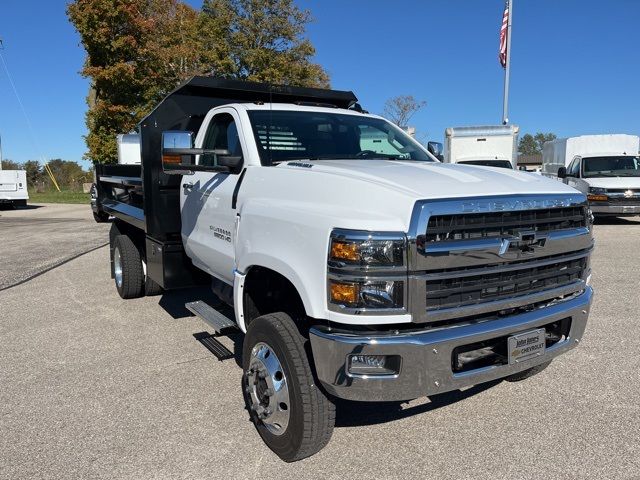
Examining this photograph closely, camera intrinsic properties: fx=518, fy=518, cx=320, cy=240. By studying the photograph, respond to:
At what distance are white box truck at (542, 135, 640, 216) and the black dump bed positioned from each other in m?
10.5

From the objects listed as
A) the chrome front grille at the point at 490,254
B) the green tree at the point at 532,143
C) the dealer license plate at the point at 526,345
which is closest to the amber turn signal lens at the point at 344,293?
the chrome front grille at the point at 490,254

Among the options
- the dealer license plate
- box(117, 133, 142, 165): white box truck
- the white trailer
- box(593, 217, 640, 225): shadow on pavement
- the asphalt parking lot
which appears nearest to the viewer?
the dealer license plate

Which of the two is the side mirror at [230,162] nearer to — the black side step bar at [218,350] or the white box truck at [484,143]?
the black side step bar at [218,350]

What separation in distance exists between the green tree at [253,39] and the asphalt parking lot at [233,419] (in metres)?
20.3

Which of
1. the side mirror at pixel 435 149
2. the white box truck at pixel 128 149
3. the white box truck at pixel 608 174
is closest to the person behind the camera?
the side mirror at pixel 435 149

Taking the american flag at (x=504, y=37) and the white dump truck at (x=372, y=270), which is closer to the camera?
the white dump truck at (x=372, y=270)

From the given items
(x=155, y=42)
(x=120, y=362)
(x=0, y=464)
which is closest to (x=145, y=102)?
(x=155, y=42)

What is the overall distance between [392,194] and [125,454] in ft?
7.28

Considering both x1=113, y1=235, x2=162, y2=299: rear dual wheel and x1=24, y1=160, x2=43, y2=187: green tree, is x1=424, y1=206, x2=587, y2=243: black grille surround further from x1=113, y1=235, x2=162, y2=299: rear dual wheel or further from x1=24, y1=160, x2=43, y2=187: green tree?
x1=24, y1=160, x2=43, y2=187: green tree

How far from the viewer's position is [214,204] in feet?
13.5

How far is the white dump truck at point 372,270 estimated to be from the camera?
2.51m

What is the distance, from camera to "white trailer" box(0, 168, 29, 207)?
23.5 meters

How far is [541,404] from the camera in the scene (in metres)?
3.68

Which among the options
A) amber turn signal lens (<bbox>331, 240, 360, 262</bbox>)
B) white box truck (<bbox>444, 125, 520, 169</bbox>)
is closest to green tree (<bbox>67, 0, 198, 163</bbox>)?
white box truck (<bbox>444, 125, 520, 169</bbox>)
